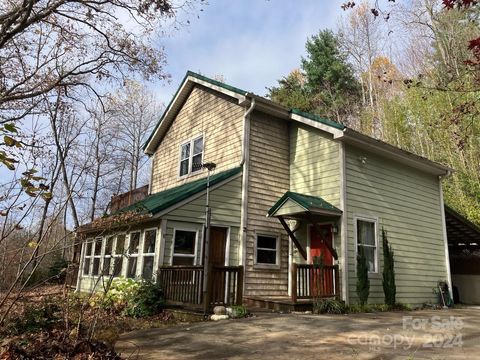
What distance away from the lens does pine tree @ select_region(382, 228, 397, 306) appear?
10.5 metres

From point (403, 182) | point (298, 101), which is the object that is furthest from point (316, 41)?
point (403, 182)

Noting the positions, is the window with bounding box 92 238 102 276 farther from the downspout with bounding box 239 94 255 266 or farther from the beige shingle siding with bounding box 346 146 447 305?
the beige shingle siding with bounding box 346 146 447 305

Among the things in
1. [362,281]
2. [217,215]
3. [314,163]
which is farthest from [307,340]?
[314,163]

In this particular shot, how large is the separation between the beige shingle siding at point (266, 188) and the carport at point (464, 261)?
6.83 m

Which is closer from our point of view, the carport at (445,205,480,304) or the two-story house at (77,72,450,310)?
the two-story house at (77,72,450,310)

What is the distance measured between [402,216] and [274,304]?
5390 mm

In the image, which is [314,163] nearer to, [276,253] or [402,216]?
[276,253]

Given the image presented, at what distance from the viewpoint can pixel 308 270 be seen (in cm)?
951

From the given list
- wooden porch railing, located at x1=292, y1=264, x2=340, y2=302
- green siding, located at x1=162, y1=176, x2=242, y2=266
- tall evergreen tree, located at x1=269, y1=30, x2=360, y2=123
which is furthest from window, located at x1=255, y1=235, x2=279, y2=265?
tall evergreen tree, located at x1=269, y1=30, x2=360, y2=123

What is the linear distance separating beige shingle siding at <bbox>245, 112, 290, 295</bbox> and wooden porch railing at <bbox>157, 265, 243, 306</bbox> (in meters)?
1.73

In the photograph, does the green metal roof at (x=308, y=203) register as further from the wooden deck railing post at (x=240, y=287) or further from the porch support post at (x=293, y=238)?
the wooden deck railing post at (x=240, y=287)

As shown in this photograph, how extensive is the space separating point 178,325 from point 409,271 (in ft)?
25.7

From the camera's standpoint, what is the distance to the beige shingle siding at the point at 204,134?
1213 cm

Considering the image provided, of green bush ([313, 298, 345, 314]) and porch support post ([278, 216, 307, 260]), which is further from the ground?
porch support post ([278, 216, 307, 260])
